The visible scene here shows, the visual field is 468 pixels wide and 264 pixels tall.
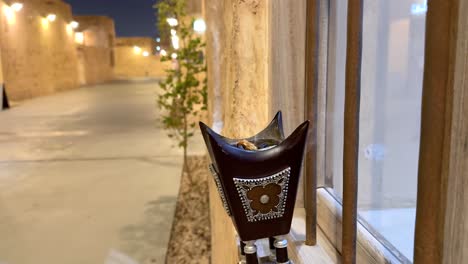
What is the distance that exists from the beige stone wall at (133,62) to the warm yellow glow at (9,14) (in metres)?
15.0

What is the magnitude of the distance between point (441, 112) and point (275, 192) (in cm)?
28

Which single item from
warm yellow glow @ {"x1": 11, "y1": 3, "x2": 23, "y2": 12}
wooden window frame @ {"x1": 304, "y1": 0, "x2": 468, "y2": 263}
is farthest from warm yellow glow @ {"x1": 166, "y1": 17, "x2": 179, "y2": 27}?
warm yellow glow @ {"x1": 11, "y1": 3, "x2": 23, "y2": 12}

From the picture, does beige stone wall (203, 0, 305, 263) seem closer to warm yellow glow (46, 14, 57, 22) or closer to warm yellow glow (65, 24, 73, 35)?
warm yellow glow (46, 14, 57, 22)

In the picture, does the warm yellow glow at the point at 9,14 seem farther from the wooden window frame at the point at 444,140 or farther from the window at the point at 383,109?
the wooden window frame at the point at 444,140

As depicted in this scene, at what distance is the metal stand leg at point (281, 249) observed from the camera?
0.64 meters

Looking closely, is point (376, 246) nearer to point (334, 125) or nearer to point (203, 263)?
point (334, 125)

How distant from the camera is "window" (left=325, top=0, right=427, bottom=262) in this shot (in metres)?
0.70

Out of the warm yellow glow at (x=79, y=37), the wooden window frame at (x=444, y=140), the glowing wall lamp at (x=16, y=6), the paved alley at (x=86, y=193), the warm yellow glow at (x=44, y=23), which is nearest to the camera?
the wooden window frame at (x=444, y=140)

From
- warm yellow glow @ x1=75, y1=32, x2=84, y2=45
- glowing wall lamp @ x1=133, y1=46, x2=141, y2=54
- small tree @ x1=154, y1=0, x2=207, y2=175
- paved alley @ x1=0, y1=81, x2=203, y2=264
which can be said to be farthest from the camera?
glowing wall lamp @ x1=133, y1=46, x2=141, y2=54

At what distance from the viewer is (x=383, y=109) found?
31.6 inches

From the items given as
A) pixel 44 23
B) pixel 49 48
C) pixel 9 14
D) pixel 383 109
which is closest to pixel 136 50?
pixel 49 48

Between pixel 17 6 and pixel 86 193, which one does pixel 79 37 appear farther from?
pixel 86 193

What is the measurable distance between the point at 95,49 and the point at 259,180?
2058 centimetres

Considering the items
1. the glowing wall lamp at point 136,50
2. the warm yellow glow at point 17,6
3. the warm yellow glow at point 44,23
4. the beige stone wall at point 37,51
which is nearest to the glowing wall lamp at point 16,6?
the warm yellow glow at point 17,6
